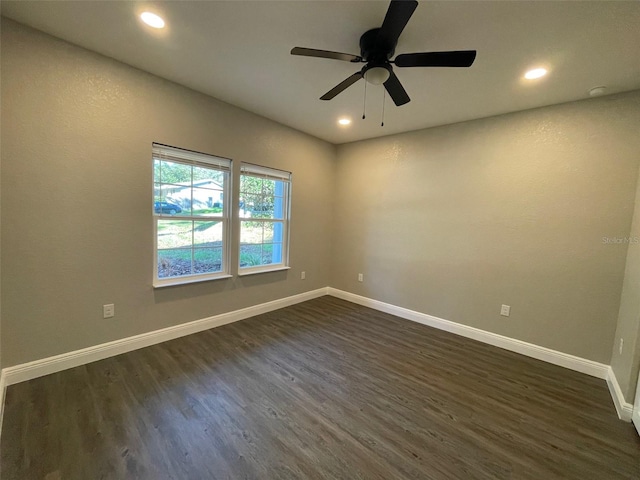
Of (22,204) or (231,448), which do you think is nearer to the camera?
(231,448)

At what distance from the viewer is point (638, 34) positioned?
1.64 m

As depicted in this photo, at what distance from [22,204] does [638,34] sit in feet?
14.3

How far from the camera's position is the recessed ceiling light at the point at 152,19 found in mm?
1721

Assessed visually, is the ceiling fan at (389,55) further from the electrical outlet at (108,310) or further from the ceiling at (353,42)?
the electrical outlet at (108,310)

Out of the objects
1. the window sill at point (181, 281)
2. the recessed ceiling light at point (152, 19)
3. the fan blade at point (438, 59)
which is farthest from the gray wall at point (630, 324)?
the recessed ceiling light at point (152, 19)

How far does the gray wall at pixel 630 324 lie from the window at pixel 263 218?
353cm

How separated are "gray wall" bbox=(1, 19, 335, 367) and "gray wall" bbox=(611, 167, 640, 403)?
3826 mm

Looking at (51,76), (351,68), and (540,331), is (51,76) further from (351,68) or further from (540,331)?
(540,331)

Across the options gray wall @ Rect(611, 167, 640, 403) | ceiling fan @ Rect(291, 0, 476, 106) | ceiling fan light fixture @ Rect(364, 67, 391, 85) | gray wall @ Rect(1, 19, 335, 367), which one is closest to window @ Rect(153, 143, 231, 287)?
gray wall @ Rect(1, 19, 335, 367)

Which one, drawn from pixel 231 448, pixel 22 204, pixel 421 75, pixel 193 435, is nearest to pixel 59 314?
pixel 22 204

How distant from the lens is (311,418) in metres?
1.79

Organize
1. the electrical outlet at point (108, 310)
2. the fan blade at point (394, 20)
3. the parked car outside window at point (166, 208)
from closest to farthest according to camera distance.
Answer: the fan blade at point (394, 20), the electrical outlet at point (108, 310), the parked car outside window at point (166, 208)

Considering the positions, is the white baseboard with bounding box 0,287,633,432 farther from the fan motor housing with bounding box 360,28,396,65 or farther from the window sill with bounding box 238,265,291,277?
the fan motor housing with bounding box 360,28,396,65

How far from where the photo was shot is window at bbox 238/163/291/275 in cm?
346
